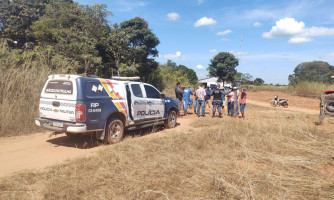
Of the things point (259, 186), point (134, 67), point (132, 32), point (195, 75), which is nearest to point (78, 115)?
point (259, 186)

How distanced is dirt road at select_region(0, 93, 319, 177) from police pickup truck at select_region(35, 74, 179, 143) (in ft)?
1.67

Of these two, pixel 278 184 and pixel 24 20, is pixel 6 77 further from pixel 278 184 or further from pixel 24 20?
pixel 24 20

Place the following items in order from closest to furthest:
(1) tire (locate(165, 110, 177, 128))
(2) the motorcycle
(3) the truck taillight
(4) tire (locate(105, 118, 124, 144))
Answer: (3) the truck taillight < (4) tire (locate(105, 118, 124, 144)) < (1) tire (locate(165, 110, 177, 128)) < (2) the motorcycle

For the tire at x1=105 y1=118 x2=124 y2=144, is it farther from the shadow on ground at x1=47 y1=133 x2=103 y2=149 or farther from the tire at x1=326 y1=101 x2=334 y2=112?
the tire at x1=326 y1=101 x2=334 y2=112

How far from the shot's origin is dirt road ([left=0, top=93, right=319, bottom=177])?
16.0 ft

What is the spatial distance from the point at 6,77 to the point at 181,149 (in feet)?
24.8

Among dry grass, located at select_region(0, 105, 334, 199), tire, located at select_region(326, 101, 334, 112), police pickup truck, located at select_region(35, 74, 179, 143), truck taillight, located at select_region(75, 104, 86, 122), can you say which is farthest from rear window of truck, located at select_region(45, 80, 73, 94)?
tire, located at select_region(326, 101, 334, 112)

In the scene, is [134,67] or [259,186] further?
[134,67]

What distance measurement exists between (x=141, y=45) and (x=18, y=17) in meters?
14.5

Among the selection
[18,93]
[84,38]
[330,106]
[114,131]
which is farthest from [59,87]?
[84,38]

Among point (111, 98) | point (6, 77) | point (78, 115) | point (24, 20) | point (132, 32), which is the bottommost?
point (78, 115)

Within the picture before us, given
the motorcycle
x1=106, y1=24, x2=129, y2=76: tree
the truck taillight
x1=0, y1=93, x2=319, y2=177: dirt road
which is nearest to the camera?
x1=0, y1=93, x2=319, y2=177: dirt road

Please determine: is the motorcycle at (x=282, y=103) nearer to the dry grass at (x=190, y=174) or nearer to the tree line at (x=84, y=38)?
the tree line at (x=84, y=38)

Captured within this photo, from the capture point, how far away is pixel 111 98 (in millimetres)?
6562
